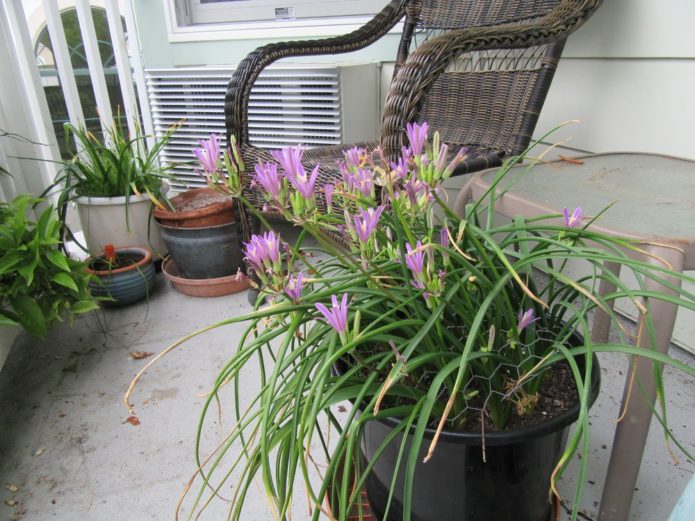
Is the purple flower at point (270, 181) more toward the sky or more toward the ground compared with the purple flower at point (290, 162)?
more toward the ground

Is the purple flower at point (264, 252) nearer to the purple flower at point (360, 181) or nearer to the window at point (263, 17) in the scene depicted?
the purple flower at point (360, 181)

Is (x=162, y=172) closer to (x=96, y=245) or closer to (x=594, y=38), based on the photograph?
(x=96, y=245)

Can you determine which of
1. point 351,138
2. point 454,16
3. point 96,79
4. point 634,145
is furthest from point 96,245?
point 634,145

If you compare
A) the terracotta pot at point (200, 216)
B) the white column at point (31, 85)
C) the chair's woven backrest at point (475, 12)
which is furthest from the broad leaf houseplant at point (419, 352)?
the white column at point (31, 85)

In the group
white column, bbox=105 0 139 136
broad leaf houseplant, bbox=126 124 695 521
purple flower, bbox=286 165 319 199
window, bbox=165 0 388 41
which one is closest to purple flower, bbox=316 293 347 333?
broad leaf houseplant, bbox=126 124 695 521

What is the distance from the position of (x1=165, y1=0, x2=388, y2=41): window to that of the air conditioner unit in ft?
0.91

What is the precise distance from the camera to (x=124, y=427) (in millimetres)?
1254

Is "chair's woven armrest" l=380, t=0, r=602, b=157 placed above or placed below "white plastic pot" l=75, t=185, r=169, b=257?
above

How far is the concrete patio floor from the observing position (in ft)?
3.39

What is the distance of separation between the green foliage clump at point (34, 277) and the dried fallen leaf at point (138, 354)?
0.21 m

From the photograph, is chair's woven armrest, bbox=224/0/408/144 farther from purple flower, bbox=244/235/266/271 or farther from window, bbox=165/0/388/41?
purple flower, bbox=244/235/266/271

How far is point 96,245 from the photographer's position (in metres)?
1.91

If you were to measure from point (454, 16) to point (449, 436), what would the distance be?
1.52m

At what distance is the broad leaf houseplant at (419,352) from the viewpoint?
0.54m
